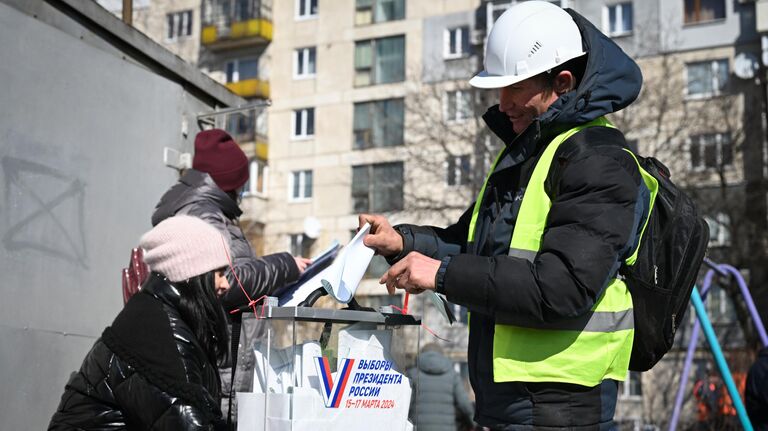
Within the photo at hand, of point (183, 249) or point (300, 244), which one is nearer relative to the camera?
point (183, 249)

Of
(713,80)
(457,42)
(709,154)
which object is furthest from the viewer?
(457,42)

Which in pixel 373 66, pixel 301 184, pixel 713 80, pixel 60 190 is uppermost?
pixel 373 66

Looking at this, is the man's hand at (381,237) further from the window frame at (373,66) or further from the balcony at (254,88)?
the balcony at (254,88)

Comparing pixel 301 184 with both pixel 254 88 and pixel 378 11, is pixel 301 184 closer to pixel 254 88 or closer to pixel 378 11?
pixel 254 88

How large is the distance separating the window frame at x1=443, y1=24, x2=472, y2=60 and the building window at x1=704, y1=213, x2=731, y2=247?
11632mm

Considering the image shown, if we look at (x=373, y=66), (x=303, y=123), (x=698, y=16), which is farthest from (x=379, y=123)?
(x=698, y=16)

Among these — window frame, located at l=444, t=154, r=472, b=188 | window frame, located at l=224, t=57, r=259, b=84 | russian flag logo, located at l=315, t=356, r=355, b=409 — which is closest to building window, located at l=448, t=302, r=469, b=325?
russian flag logo, located at l=315, t=356, r=355, b=409

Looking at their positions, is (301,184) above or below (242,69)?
below

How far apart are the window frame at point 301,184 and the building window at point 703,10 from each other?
15.7 metres

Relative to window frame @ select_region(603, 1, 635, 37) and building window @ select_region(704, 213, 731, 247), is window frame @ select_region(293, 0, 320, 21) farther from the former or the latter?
building window @ select_region(704, 213, 731, 247)

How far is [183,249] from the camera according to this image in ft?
14.2

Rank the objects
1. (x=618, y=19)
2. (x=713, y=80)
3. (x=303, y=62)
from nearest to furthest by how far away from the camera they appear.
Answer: (x=713, y=80) → (x=618, y=19) → (x=303, y=62)

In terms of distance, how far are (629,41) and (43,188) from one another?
97.7ft

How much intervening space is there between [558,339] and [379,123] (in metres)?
36.7
